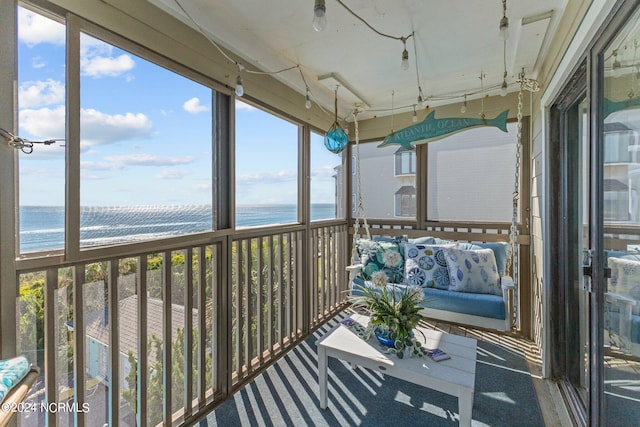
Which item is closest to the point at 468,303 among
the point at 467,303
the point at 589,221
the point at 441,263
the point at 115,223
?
the point at 467,303

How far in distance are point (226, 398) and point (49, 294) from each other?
4.29 feet

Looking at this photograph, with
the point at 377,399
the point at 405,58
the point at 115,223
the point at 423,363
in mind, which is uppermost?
the point at 405,58

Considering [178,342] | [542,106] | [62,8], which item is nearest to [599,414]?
[542,106]

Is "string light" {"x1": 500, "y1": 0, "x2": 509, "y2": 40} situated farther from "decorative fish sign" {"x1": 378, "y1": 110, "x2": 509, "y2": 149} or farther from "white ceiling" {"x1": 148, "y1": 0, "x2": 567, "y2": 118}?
"decorative fish sign" {"x1": 378, "y1": 110, "x2": 509, "y2": 149}

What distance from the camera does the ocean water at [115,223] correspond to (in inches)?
48.3

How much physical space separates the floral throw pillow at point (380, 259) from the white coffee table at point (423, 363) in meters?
1.01

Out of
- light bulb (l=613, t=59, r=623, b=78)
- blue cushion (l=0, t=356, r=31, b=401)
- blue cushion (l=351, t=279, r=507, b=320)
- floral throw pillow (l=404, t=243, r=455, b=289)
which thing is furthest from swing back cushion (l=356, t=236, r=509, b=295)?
blue cushion (l=0, t=356, r=31, b=401)

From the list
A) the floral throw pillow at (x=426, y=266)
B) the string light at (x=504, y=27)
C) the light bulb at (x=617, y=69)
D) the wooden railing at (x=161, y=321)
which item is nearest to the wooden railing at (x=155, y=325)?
the wooden railing at (x=161, y=321)

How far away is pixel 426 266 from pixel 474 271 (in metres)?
0.42

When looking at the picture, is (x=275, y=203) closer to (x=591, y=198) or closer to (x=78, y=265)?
(x=78, y=265)

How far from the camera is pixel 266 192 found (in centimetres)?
251

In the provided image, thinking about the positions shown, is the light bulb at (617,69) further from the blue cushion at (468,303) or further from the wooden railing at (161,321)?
the wooden railing at (161,321)

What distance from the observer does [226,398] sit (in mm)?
1988

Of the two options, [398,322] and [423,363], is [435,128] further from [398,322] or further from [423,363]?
[423,363]
